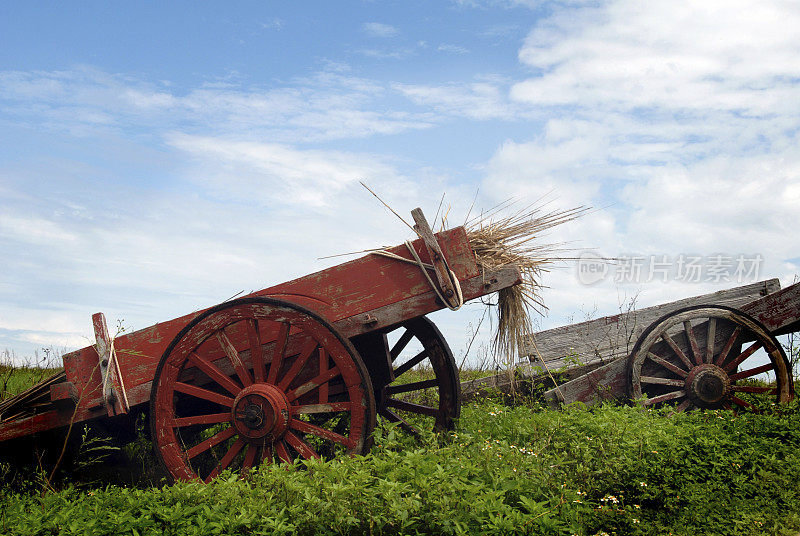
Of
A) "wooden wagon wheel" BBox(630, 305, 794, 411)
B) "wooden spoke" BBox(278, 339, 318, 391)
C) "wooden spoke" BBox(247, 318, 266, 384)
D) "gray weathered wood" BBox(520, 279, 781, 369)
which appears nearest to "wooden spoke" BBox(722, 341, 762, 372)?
"wooden wagon wheel" BBox(630, 305, 794, 411)

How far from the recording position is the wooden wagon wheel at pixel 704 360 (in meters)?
6.02

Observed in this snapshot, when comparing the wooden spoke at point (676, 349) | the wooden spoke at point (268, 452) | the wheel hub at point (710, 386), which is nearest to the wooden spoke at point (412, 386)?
the wooden spoke at point (268, 452)

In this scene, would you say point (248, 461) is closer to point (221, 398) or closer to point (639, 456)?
point (221, 398)

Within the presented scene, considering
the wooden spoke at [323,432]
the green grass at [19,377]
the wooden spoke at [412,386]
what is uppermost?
the green grass at [19,377]

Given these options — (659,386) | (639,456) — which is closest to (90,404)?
(639,456)

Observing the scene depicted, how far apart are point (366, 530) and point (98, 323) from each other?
3218 mm

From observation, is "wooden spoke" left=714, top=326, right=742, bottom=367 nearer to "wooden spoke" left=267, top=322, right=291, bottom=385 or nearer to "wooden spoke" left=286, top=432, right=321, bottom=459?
"wooden spoke" left=286, top=432, right=321, bottom=459

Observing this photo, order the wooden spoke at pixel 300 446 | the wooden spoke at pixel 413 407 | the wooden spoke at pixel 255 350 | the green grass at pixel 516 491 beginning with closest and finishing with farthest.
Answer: the green grass at pixel 516 491 < the wooden spoke at pixel 300 446 < the wooden spoke at pixel 255 350 < the wooden spoke at pixel 413 407

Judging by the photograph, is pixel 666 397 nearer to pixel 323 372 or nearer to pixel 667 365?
pixel 667 365

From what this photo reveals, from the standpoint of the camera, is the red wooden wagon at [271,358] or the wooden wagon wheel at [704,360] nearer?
the red wooden wagon at [271,358]

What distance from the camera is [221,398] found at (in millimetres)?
4676

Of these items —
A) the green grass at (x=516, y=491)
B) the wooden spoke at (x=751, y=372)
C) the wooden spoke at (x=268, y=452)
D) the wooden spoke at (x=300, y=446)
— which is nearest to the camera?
the green grass at (x=516, y=491)

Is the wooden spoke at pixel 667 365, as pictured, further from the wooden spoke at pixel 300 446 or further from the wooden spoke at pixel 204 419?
the wooden spoke at pixel 204 419

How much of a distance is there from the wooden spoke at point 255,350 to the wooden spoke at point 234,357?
8 cm
